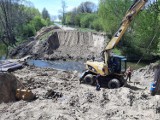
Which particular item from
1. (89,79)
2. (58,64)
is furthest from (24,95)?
(58,64)

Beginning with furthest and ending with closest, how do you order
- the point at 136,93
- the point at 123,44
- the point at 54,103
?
1. the point at 123,44
2. the point at 136,93
3. the point at 54,103

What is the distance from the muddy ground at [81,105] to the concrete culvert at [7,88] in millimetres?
878

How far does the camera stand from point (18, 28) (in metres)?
57.5

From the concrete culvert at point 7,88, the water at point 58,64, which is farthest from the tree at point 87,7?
the concrete culvert at point 7,88

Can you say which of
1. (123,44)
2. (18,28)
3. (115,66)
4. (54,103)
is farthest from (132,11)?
(18,28)

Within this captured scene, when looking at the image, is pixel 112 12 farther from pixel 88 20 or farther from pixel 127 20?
pixel 88 20

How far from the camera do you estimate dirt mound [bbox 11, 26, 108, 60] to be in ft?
130

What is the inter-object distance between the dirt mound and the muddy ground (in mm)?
19480

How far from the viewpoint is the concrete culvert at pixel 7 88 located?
15.6m

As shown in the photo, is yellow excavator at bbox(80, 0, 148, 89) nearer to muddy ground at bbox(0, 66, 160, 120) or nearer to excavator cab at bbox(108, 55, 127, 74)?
excavator cab at bbox(108, 55, 127, 74)

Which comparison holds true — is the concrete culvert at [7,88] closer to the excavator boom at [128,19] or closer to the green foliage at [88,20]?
the excavator boom at [128,19]

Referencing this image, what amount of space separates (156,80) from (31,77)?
11147 mm

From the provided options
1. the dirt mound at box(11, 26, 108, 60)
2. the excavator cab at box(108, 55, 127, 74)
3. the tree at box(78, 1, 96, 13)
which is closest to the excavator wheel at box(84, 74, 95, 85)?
the excavator cab at box(108, 55, 127, 74)

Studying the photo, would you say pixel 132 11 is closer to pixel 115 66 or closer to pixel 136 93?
pixel 115 66
